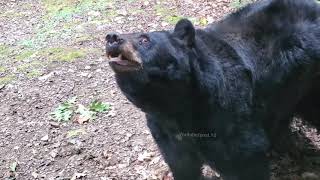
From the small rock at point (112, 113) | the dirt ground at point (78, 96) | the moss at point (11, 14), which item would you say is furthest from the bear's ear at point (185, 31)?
the moss at point (11, 14)

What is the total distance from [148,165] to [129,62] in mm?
2036

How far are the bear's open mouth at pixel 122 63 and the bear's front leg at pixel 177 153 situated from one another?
730 mm

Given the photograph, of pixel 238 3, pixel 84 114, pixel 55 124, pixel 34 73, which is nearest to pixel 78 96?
pixel 84 114

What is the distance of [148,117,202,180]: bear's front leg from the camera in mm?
4188

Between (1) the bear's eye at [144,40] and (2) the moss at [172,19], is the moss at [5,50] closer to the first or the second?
(2) the moss at [172,19]

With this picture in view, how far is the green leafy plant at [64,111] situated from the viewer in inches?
249

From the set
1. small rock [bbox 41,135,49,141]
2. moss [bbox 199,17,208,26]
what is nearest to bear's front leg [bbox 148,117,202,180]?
small rock [bbox 41,135,49,141]

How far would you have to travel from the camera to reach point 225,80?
4016 mm

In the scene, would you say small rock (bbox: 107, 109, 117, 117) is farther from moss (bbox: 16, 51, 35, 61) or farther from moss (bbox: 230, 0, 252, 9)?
moss (bbox: 230, 0, 252, 9)

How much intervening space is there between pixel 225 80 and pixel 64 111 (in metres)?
3.03

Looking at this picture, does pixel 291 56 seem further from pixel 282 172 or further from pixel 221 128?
pixel 282 172

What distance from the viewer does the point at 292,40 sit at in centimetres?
427

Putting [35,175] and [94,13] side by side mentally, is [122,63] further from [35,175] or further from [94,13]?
[94,13]

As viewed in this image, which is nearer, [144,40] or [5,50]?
[144,40]
